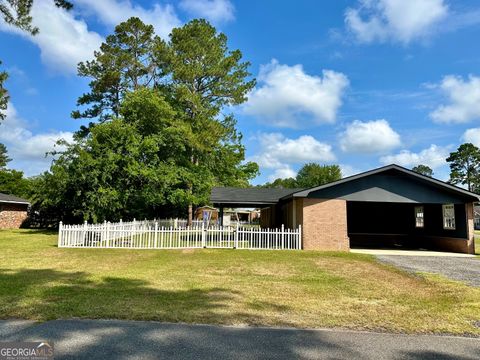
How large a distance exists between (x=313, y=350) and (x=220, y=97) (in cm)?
2905

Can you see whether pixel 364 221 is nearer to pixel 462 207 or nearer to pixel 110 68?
pixel 462 207

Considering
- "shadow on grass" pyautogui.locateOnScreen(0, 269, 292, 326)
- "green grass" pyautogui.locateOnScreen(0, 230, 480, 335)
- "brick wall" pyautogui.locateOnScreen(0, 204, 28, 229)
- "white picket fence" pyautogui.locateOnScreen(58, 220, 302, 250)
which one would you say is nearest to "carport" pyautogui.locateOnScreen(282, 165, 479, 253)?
"white picket fence" pyautogui.locateOnScreen(58, 220, 302, 250)

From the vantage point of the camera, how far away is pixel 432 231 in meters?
20.3

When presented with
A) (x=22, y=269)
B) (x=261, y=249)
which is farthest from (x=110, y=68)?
(x=22, y=269)

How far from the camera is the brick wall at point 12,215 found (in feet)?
96.8

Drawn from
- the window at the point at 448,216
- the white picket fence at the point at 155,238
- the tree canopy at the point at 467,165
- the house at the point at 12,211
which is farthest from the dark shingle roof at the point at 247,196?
the tree canopy at the point at 467,165

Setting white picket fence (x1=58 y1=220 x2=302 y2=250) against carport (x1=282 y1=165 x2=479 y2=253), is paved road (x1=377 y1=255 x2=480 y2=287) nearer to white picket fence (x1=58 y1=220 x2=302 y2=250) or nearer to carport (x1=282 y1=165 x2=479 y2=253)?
carport (x1=282 y1=165 x2=479 y2=253)

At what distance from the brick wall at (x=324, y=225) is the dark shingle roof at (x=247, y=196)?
387 centimetres

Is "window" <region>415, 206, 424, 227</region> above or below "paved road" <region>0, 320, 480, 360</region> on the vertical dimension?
above

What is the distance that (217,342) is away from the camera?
458cm

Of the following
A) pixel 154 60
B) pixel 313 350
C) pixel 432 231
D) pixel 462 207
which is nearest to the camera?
pixel 313 350

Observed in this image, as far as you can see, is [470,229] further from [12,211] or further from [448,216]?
[12,211]
